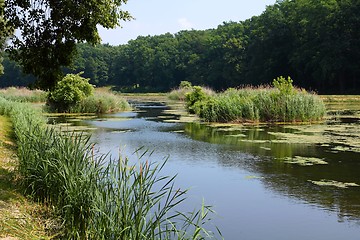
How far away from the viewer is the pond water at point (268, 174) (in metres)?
6.39

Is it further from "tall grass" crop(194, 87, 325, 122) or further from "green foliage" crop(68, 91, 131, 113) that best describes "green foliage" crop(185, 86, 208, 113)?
"tall grass" crop(194, 87, 325, 122)

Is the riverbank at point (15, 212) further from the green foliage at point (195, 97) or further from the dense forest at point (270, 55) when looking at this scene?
the dense forest at point (270, 55)

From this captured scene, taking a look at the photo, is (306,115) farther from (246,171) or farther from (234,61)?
(234,61)

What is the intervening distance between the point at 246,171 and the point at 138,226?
5699 mm

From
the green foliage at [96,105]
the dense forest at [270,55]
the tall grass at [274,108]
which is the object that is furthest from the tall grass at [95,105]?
the dense forest at [270,55]

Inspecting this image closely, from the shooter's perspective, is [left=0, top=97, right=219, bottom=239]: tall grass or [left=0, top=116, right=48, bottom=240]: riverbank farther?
[left=0, top=116, right=48, bottom=240]: riverbank

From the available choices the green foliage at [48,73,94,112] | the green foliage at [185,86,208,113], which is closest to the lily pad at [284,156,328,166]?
the green foliage at [185,86,208,113]

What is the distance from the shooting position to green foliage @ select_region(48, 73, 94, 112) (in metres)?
28.1

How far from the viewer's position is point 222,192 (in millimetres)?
8133

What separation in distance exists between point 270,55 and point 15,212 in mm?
67048

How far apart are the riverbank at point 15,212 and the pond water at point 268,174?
1873 mm

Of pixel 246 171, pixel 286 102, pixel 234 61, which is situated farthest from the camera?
pixel 234 61

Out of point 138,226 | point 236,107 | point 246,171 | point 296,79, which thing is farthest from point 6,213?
point 296,79

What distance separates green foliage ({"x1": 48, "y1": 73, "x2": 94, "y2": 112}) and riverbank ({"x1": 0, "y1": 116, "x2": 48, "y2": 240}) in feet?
63.2
